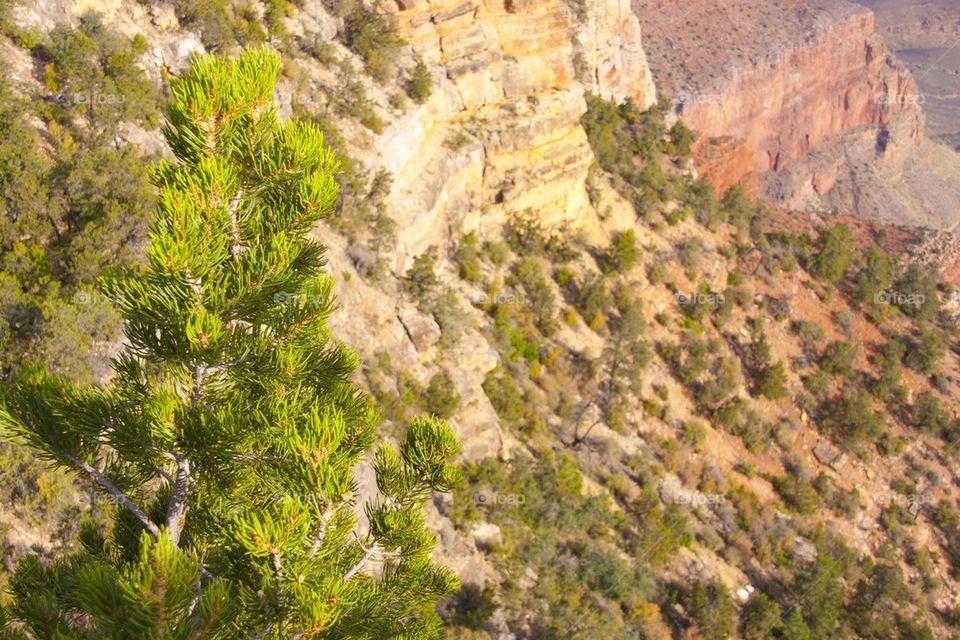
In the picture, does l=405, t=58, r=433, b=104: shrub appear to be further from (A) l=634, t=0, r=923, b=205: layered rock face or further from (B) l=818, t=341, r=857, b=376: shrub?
(A) l=634, t=0, r=923, b=205: layered rock face

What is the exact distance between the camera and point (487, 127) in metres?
24.6

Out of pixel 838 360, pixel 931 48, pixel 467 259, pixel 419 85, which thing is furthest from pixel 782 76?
pixel 419 85

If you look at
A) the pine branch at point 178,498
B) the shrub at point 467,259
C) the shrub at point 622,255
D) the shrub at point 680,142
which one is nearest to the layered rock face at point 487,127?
the shrub at point 467,259

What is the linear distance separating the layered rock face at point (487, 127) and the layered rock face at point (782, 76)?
55.1 meters

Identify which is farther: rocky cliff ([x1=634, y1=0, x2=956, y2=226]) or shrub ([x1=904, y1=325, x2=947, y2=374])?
rocky cliff ([x1=634, y1=0, x2=956, y2=226])

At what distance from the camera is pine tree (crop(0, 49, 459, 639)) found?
3629 millimetres

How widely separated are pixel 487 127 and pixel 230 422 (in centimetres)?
2217

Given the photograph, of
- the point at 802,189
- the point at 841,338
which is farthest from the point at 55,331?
the point at 802,189

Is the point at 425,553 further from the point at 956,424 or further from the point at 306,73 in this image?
A: the point at 956,424

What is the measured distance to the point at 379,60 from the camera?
22.0 m

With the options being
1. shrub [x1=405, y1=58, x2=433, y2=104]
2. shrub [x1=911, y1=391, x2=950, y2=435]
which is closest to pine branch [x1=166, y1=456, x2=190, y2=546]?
shrub [x1=405, y1=58, x2=433, y2=104]

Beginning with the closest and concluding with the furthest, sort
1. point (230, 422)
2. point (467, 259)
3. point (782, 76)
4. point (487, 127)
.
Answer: point (230, 422)
point (467, 259)
point (487, 127)
point (782, 76)

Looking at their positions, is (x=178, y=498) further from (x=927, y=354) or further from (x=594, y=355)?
(x=927, y=354)

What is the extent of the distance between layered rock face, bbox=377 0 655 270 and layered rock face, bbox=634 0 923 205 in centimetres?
5513
